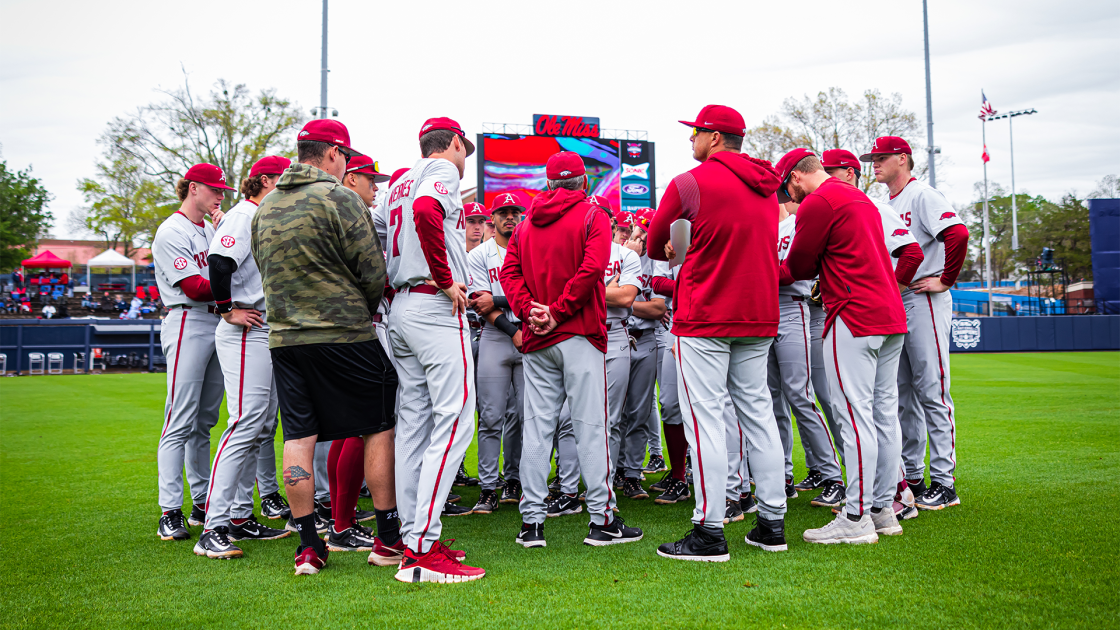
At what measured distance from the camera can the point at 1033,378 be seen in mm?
14227

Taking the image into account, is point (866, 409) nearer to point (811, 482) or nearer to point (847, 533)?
point (847, 533)

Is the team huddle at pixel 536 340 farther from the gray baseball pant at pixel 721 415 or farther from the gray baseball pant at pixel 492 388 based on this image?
the gray baseball pant at pixel 492 388

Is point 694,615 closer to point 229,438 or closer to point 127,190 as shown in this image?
point 229,438

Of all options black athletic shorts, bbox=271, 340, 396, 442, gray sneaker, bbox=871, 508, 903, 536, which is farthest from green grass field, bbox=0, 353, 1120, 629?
black athletic shorts, bbox=271, 340, 396, 442

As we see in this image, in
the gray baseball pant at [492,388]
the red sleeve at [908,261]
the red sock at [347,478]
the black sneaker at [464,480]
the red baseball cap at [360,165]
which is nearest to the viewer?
the red sock at [347,478]

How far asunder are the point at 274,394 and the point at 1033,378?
50.4 feet

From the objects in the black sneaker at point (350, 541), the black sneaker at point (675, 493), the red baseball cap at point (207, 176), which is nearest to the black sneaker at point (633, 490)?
the black sneaker at point (675, 493)

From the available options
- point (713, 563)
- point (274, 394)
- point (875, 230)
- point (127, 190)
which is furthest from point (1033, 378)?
point (127, 190)

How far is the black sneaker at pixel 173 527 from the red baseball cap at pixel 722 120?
400cm

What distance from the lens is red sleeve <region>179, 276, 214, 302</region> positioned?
437 centimetres

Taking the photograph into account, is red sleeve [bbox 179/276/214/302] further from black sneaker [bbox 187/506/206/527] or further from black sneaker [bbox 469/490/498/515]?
black sneaker [bbox 469/490/498/515]

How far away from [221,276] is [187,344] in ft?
2.49

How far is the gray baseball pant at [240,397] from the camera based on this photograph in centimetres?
402

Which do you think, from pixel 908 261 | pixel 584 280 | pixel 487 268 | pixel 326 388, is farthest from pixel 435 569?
pixel 908 261
